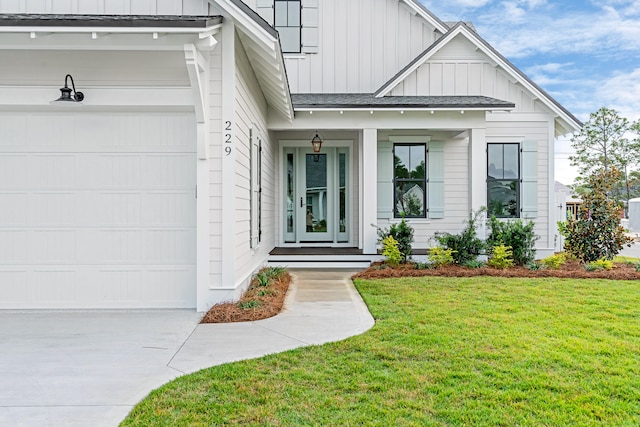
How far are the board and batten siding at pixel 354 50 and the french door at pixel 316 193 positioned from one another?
1563 mm

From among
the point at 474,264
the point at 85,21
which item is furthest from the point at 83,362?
the point at 474,264

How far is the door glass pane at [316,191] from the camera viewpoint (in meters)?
11.4

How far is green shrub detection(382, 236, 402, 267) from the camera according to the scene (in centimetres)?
891

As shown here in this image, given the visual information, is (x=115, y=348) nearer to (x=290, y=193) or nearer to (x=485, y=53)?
(x=290, y=193)

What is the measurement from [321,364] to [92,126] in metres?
4.12

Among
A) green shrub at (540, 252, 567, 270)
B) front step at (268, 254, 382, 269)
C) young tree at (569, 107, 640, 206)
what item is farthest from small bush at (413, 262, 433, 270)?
young tree at (569, 107, 640, 206)

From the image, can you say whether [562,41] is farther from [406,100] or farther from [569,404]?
[569,404]

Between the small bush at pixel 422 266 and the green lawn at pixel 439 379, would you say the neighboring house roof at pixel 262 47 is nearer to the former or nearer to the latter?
the green lawn at pixel 439 379

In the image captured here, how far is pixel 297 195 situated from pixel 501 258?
488 centimetres

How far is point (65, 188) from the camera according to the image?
575cm

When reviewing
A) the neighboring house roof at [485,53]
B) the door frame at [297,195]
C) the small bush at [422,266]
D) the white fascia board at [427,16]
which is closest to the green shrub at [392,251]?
the small bush at [422,266]

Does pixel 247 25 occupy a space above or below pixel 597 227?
above

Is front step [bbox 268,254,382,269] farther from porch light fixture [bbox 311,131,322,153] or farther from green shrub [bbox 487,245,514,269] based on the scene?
porch light fixture [bbox 311,131,322,153]

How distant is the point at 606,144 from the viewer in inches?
1185
